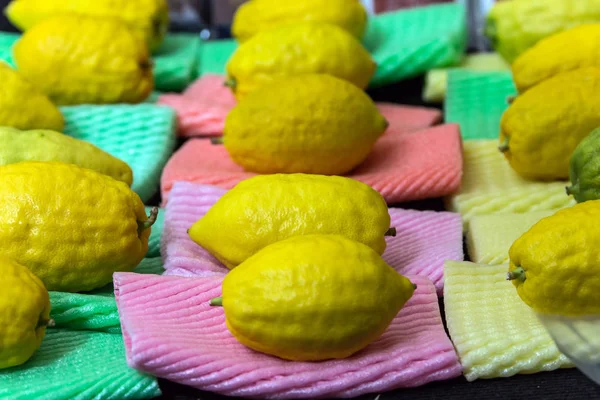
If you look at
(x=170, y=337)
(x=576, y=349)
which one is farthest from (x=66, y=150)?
(x=576, y=349)

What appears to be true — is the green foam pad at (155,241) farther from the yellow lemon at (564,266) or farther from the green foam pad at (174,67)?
the green foam pad at (174,67)

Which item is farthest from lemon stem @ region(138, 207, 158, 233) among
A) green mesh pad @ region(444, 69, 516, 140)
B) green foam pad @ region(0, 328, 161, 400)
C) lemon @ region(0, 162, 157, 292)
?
green mesh pad @ region(444, 69, 516, 140)

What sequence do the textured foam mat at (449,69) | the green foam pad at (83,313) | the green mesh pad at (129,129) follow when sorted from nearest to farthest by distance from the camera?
the green foam pad at (83,313) → the green mesh pad at (129,129) → the textured foam mat at (449,69)

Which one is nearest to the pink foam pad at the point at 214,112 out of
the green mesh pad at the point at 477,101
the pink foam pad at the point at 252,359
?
the green mesh pad at the point at 477,101

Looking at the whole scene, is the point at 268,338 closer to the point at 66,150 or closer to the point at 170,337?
the point at 170,337

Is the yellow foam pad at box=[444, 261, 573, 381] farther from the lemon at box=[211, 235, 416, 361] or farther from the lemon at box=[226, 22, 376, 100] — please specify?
the lemon at box=[226, 22, 376, 100]

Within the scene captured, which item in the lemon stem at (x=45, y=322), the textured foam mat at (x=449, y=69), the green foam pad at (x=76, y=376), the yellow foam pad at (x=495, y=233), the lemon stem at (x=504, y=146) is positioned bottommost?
the textured foam mat at (x=449, y=69)

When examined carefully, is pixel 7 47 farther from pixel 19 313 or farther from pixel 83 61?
pixel 19 313

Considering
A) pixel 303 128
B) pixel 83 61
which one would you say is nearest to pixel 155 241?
pixel 303 128
